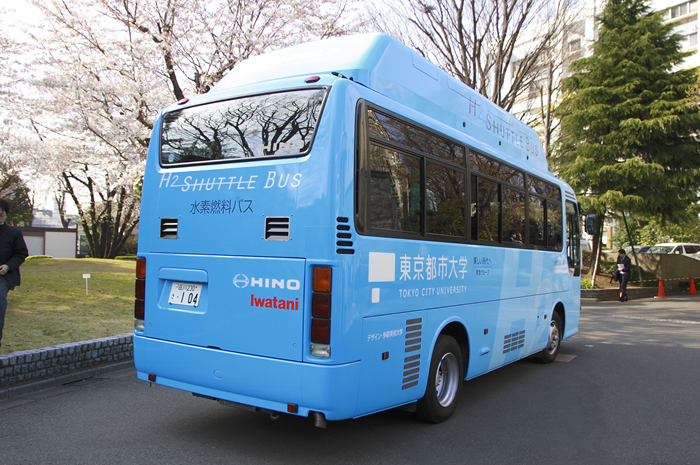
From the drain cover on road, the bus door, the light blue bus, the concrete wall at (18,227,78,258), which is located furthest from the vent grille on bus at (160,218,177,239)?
the concrete wall at (18,227,78,258)

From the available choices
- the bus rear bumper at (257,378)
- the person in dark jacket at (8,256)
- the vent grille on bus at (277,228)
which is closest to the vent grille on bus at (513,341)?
the bus rear bumper at (257,378)

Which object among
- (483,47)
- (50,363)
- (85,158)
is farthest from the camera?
(85,158)

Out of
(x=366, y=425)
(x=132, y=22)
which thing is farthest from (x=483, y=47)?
(x=366, y=425)

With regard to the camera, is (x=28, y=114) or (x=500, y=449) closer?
(x=500, y=449)

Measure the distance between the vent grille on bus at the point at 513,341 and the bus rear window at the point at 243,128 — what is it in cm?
381

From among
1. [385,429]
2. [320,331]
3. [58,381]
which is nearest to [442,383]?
[385,429]

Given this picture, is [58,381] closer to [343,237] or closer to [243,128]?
[243,128]

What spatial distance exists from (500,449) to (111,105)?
59.0ft

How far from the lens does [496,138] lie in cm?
665

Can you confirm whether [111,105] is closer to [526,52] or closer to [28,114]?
[28,114]

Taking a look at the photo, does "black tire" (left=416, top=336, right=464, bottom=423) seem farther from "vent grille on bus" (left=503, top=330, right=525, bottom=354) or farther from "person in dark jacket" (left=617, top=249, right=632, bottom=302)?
"person in dark jacket" (left=617, top=249, right=632, bottom=302)

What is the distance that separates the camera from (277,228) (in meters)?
3.98

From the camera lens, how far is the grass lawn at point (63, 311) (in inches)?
293

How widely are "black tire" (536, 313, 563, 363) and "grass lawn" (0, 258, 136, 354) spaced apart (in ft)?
21.5
